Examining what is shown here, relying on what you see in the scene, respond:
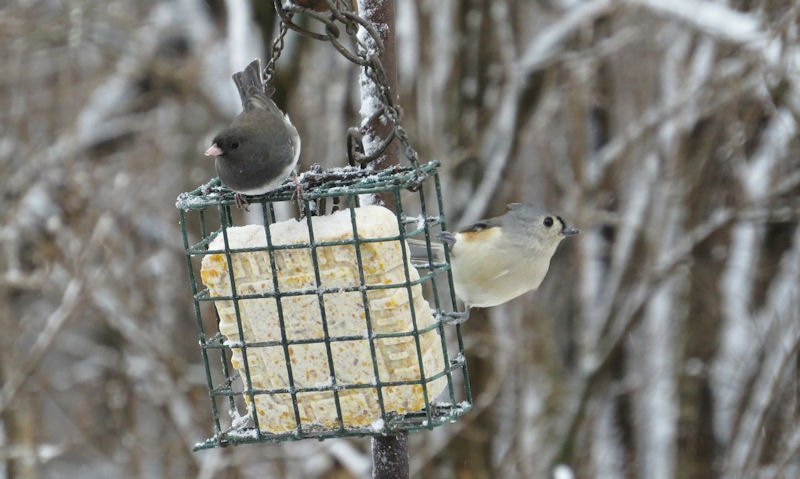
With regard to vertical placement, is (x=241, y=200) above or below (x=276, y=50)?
below

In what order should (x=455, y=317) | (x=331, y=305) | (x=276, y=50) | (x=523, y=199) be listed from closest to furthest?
(x=331, y=305)
(x=276, y=50)
(x=455, y=317)
(x=523, y=199)

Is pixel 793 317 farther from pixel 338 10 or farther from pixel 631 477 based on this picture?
pixel 338 10

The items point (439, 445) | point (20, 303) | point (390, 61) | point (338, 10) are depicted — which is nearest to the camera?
point (338, 10)

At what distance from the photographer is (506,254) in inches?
161

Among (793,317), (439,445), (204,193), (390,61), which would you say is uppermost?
(390,61)

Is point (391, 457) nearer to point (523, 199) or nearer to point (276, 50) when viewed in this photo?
point (276, 50)

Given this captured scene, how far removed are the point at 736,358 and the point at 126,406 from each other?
5.91 meters

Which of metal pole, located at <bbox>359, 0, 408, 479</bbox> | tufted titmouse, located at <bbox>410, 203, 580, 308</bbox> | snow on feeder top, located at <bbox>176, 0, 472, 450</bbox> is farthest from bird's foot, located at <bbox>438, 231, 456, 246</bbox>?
metal pole, located at <bbox>359, 0, 408, 479</bbox>

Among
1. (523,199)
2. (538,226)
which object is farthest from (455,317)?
(523,199)

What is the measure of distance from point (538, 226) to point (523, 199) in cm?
471

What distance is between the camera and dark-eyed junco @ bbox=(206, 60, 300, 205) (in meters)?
3.33

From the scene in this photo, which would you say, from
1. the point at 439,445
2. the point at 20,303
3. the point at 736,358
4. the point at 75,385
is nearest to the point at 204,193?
the point at 439,445

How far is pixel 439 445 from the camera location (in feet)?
25.8

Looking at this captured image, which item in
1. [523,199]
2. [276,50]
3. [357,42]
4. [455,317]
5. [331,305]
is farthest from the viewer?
[523,199]
